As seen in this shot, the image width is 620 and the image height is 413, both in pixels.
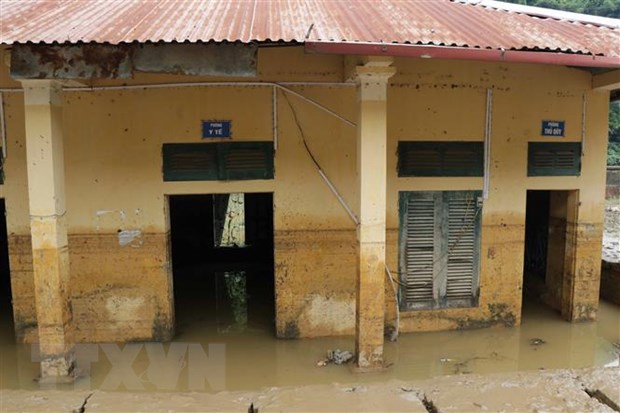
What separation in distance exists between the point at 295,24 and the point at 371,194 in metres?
1.88

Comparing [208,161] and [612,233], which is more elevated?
[208,161]

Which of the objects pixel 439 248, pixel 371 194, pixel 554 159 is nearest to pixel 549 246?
pixel 554 159

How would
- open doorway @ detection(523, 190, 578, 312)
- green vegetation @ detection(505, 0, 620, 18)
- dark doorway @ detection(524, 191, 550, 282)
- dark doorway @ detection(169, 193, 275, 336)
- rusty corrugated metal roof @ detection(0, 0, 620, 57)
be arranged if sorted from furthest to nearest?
green vegetation @ detection(505, 0, 620, 18) < dark doorway @ detection(524, 191, 550, 282) < dark doorway @ detection(169, 193, 275, 336) < open doorway @ detection(523, 190, 578, 312) < rusty corrugated metal roof @ detection(0, 0, 620, 57)

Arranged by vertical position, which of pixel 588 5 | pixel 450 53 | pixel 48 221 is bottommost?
pixel 48 221

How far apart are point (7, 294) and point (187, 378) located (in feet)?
15.8

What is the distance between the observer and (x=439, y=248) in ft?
21.0

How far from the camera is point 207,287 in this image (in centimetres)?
888

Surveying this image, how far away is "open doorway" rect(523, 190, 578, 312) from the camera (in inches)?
273

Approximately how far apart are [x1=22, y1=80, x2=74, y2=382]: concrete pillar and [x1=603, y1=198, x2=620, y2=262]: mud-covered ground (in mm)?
8379

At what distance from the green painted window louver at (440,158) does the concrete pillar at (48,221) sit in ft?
13.2

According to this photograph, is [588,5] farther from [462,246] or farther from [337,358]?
[337,358]

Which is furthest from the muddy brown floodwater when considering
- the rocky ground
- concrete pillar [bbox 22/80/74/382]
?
the rocky ground

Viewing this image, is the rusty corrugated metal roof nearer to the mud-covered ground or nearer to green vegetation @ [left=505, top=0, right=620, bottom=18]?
the mud-covered ground

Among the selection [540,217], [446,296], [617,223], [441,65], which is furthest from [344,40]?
[617,223]
